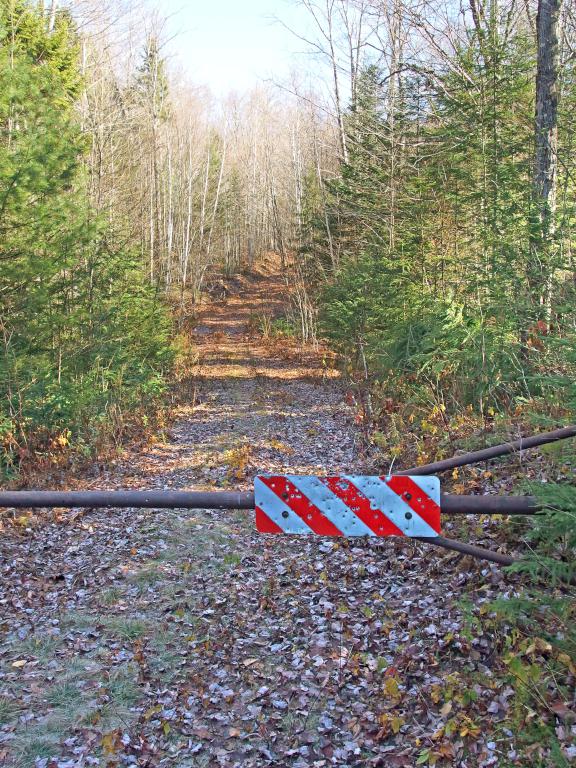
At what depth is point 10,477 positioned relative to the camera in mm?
9305

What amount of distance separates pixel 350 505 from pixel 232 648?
2756mm

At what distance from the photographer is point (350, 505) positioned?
131 inches

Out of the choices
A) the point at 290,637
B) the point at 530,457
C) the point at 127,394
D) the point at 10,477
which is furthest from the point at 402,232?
the point at 290,637

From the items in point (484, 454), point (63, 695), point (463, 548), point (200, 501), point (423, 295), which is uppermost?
point (423, 295)

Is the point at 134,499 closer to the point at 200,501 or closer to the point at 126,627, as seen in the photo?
the point at 200,501

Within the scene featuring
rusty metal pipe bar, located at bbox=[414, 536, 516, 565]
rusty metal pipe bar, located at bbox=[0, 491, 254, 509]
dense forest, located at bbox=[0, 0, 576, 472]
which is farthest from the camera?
dense forest, located at bbox=[0, 0, 576, 472]

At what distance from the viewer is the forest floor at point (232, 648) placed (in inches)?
165

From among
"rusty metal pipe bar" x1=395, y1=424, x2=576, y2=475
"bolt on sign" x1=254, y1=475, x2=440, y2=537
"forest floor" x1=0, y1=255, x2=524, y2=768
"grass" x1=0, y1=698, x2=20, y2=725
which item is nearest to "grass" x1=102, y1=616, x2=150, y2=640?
"forest floor" x1=0, y1=255, x2=524, y2=768

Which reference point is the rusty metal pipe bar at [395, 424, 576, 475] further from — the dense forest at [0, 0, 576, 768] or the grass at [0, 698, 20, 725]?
the grass at [0, 698, 20, 725]

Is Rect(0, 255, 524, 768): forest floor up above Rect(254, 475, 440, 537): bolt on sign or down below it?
below

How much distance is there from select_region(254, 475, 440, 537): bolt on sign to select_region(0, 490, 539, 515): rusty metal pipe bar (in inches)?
4.9

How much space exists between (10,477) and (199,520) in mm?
3103

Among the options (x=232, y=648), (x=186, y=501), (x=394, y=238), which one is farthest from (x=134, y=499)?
(x=394, y=238)

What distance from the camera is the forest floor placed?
4180 mm
